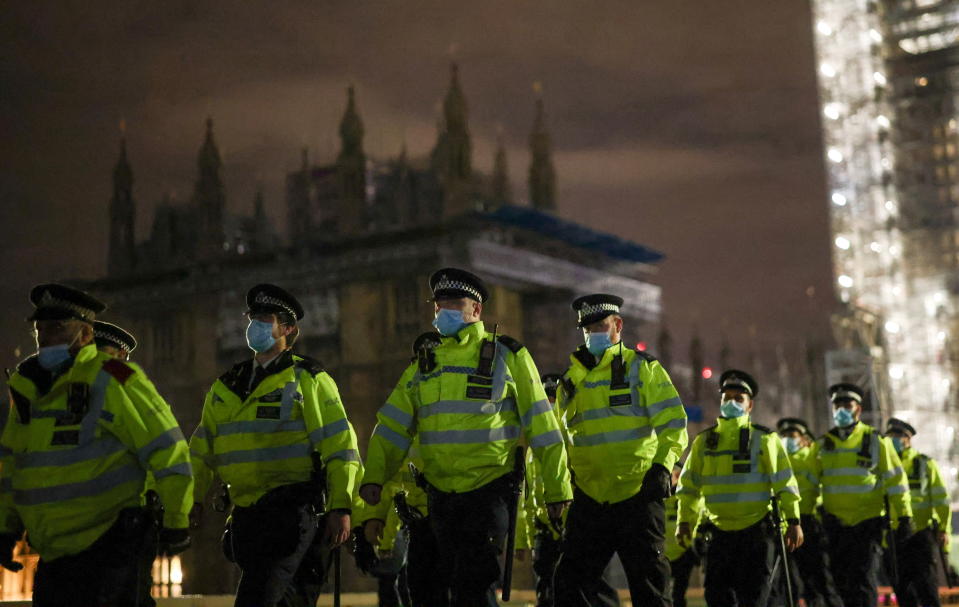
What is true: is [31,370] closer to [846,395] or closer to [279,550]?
[279,550]

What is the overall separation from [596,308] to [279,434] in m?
2.36

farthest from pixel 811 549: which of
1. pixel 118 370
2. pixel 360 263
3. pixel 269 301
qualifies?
pixel 360 263

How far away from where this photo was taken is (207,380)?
207ft

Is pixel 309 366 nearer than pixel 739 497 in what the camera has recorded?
Yes

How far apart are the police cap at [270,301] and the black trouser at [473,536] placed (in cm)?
139

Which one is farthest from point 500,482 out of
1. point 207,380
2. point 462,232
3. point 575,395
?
point 207,380

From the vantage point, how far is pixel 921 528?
13023 mm

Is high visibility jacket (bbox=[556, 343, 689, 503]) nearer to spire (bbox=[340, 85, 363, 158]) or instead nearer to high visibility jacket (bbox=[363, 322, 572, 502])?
high visibility jacket (bbox=[363, 322, 572, 502])

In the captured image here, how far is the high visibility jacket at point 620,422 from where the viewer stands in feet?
24.5

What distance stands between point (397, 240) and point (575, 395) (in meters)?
53.8

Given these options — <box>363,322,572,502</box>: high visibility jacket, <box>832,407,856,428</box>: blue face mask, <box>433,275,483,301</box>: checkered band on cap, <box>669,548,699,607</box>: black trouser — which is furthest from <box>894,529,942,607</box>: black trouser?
<box>433,275,483,301</box>: checkered band on cap

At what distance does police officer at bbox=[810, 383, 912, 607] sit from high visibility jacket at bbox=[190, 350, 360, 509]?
672 cm

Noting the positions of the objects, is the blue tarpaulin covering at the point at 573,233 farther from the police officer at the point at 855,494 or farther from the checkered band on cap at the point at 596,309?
the checkered band on cap at the point at 596,309

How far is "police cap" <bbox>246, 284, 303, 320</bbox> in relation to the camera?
23.0 feet
